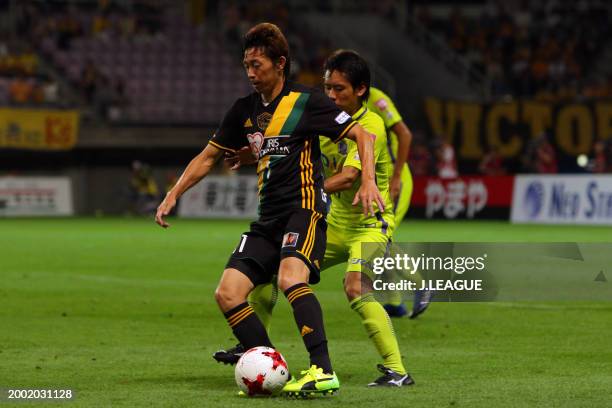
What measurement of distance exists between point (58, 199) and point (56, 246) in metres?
16.8

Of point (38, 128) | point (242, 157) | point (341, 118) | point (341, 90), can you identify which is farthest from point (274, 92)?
point (38, 128)

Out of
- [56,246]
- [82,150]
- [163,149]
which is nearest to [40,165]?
[82,150]

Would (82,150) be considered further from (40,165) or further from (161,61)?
(161,61)

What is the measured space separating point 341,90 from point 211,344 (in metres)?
2.61

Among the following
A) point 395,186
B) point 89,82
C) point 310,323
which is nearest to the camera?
point 310,323

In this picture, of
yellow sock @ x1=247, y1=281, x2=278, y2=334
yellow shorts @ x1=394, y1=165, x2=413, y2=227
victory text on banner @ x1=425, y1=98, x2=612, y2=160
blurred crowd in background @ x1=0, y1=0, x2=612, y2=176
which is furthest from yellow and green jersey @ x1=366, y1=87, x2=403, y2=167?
victory text on banner @ x1=425, y1=98, x2=612, y2=160

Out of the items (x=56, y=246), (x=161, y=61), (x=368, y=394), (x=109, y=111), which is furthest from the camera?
(x=161, y=61)

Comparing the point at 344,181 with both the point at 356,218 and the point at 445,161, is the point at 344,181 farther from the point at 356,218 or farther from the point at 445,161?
the point at 445,161

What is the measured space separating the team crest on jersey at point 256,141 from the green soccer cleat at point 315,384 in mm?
1296

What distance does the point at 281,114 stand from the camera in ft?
23.1

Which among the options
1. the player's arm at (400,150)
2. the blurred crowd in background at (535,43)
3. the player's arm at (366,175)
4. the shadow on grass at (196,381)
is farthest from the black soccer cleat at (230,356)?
the blurred crowd in background at (535,43)

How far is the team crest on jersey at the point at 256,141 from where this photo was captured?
711 centimetres

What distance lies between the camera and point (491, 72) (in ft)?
135

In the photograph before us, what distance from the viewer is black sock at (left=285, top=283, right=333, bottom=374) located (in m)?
6.72
